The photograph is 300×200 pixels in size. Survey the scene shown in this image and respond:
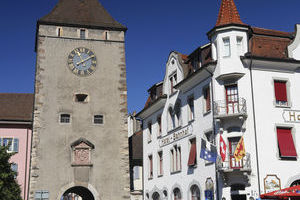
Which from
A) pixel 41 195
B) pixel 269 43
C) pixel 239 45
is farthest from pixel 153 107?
pixel 269 43

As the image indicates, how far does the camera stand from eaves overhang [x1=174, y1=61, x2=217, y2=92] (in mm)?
28438

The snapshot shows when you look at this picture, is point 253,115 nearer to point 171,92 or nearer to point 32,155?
point 171,92

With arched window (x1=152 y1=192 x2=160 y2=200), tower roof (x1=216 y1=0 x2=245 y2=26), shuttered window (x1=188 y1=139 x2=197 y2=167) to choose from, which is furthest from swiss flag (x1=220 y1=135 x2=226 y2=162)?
arched window (x1=152 y1=192 x2=160 y2=200)

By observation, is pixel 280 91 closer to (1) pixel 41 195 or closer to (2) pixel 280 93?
(2) pixel 280 93

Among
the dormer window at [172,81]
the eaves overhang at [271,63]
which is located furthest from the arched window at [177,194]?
the eaves overhang at [271,63]

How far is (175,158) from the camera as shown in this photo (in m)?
34.7

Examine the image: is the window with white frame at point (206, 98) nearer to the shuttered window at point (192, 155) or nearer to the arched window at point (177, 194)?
the shuttered window at point (192, 155)

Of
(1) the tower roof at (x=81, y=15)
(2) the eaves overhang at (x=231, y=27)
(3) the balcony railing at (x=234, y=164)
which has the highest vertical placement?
(1) the tower roof at (x=81, y=15)

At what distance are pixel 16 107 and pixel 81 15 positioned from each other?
11.7 m

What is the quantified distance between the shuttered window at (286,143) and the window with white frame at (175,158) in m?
9.06

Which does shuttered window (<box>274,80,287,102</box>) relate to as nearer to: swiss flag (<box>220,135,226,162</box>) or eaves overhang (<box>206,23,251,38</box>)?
eaves overhang (<box>206,23,251,38</box>)

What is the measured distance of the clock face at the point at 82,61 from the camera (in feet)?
126

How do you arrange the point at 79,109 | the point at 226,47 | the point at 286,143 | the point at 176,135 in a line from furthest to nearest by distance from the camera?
the point at 79,109
the point at 176,135
the point at 226,47
the point at 286,143

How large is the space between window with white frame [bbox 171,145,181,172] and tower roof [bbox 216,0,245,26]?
10.4 metres
